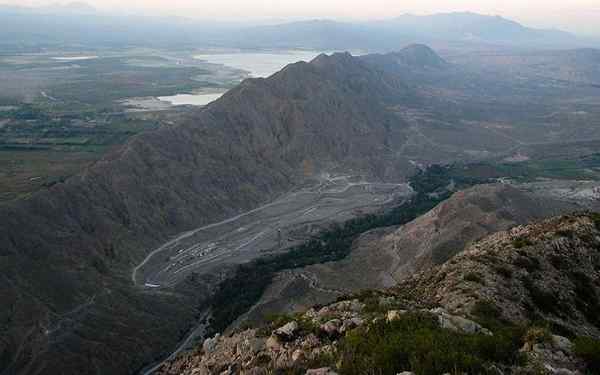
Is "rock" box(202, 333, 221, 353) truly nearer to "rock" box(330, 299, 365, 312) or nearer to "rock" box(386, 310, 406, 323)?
"rock" box(330, 299, 365, 312)

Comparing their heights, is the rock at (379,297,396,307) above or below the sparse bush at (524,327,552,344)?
below

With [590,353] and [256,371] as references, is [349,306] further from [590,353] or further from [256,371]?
[590,353]

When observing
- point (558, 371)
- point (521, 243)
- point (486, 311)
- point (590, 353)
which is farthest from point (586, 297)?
point (558, 371)

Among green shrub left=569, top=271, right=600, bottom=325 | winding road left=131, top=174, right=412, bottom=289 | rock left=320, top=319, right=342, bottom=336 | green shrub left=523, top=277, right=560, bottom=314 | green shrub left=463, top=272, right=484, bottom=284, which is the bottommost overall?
winding road left=131, top=174, right=412, bottom=289

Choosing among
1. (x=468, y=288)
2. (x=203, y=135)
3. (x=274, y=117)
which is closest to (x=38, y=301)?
(x=468, y=288)

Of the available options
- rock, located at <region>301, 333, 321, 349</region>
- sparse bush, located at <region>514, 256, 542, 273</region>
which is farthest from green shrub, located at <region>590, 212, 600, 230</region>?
rock, located at <region>301, 333, 321, 349</region>

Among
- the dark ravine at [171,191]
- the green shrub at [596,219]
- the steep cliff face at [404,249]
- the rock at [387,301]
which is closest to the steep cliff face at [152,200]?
the dark ravine at [171,191]
